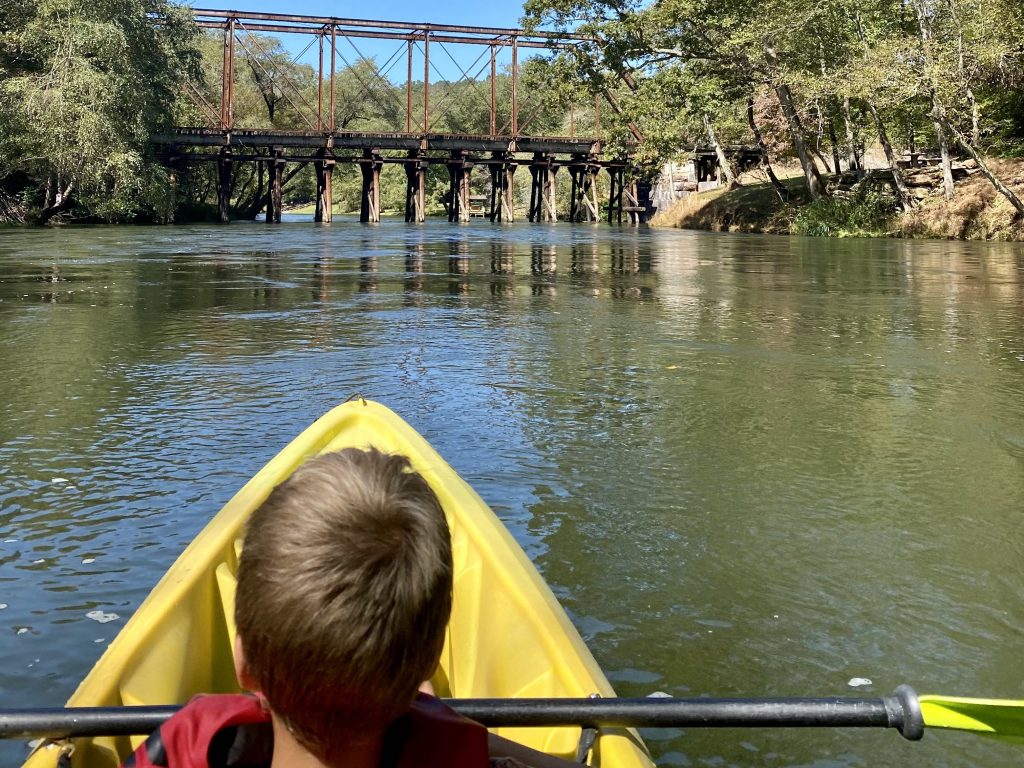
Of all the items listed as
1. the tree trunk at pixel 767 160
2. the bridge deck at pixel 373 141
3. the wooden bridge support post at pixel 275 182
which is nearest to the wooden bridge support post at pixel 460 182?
the bridge deck at pixel 373 141

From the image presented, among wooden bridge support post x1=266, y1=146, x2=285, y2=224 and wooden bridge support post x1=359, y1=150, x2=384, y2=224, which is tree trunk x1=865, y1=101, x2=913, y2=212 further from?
wooden bridge support post x1=266, y1=146, x2=285, y2=224

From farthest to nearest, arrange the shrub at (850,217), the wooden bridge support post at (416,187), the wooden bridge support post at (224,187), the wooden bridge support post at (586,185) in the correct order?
the wooden bridge support post at (586,185), the wooden bridge support post at (416,187), the wooden bridge support post at (224,187), the shrub at (850,217)

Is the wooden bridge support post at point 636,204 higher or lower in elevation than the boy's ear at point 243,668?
higher

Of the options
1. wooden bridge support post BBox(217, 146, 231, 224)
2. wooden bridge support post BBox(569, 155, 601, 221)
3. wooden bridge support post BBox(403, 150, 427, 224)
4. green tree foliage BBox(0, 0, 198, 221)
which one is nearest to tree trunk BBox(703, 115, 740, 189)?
wooden bridge support post BBox(569, 155, 601, 221)

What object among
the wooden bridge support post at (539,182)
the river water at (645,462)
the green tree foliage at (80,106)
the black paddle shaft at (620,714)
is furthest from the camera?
the wooden bridge support post at (539,182)

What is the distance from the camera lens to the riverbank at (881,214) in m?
25.8

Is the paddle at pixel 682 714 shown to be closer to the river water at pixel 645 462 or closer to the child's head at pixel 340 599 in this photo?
the child's head at pixel 340 599

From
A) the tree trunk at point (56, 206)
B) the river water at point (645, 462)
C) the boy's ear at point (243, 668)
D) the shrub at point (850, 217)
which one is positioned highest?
the tree trunk at point (56, 206)

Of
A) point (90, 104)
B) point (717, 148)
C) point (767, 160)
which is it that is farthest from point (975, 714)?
point (717, 148)

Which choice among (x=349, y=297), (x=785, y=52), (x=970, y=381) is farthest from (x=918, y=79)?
(x=970, y=381)

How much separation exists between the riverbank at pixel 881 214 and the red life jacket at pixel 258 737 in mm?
26307

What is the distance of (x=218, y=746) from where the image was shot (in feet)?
4.75

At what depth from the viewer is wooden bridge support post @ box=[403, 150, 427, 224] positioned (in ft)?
170

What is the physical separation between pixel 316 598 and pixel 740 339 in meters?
8.30
